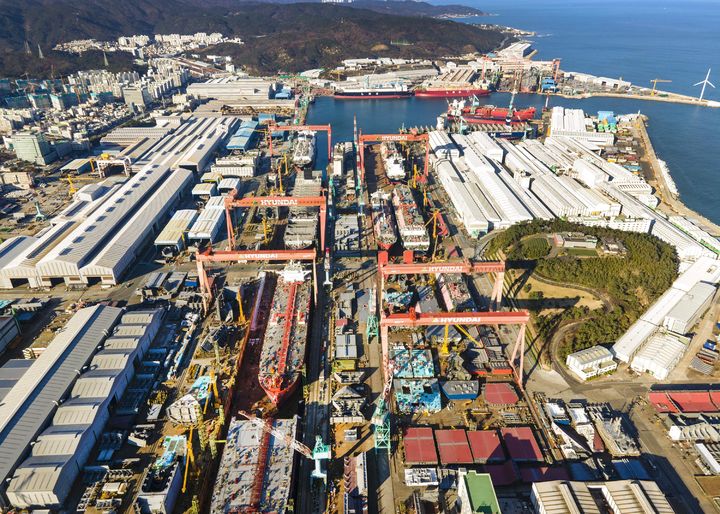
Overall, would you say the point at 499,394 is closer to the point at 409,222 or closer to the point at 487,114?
the point at 409,222

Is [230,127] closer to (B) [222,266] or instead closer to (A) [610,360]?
(B) [222,266]

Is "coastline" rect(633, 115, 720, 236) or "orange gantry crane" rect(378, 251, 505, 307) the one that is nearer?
"orange gantry crane" rect(378, 251, 505, 307)

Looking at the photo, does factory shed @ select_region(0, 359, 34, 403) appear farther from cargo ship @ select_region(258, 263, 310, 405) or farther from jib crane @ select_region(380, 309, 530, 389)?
jib crane @ select_region(380, 309, 530, 389)


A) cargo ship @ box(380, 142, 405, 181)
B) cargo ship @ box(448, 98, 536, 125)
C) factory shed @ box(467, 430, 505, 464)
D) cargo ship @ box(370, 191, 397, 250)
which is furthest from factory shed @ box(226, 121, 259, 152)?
factory shed @ box(467, 430, 505, 464)

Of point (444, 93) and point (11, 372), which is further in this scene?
point (444, 93)

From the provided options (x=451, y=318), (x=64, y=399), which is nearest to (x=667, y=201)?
(x=451, y=318)

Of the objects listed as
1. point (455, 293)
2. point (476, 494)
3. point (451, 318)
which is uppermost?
point (451, 318)
